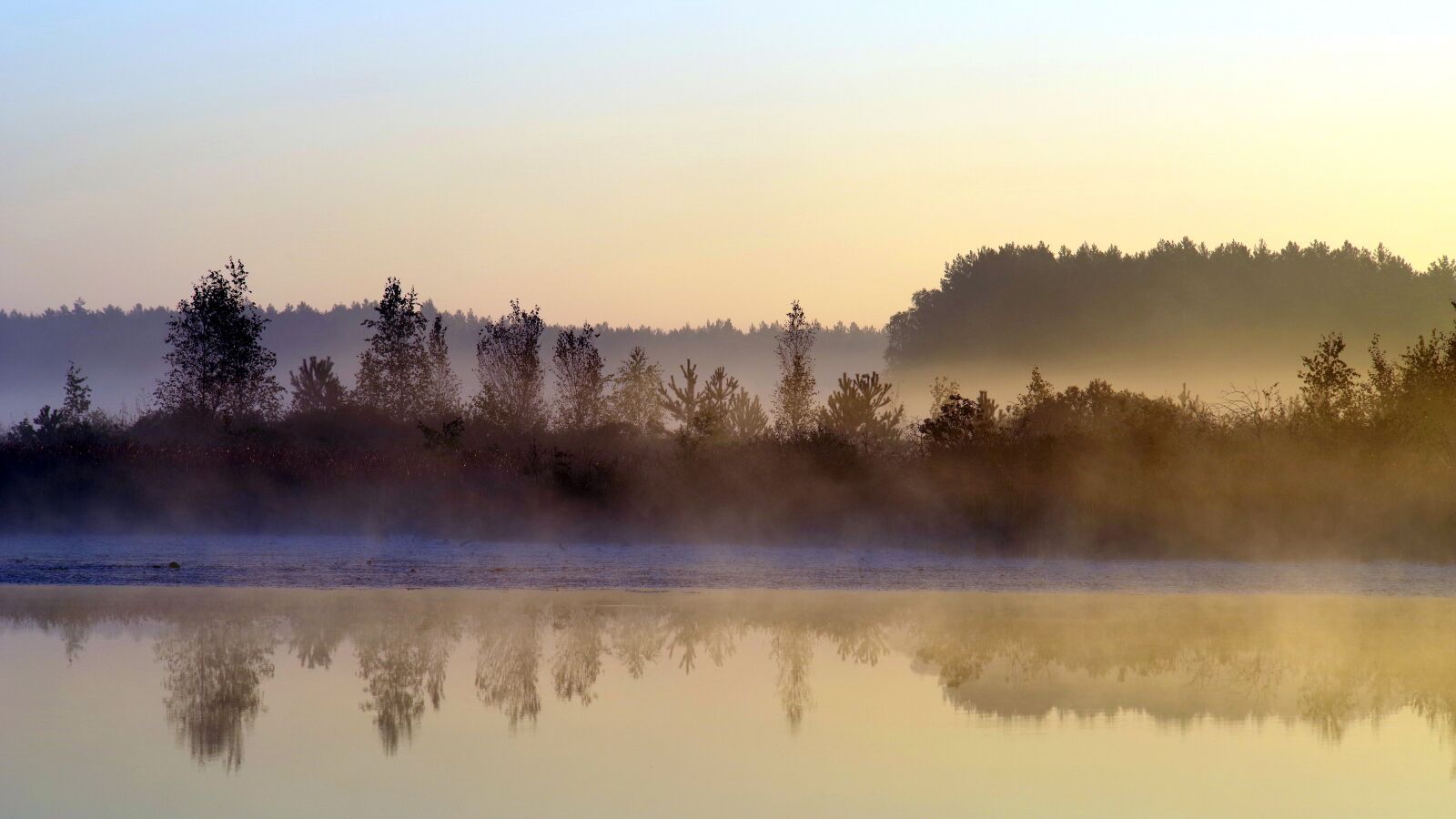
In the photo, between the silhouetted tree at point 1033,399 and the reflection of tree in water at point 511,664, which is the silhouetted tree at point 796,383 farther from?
the reflection of tree in water at point 511,664

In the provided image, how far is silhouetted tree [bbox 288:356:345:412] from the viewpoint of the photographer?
35375 mm

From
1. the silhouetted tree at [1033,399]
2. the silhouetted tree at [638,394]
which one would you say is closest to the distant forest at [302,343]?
the silhouetted tree at [638,394]

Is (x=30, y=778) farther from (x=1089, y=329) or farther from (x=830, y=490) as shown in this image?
(x=1089, y=329)

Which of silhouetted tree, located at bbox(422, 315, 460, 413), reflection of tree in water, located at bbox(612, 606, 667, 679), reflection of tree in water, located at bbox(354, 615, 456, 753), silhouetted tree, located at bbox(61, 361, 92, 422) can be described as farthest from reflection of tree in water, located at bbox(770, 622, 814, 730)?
silhouetted tree, located at bbox(422, 315, 460, 413)

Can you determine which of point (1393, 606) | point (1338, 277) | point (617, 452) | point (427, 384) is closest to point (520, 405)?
point (427, 384)

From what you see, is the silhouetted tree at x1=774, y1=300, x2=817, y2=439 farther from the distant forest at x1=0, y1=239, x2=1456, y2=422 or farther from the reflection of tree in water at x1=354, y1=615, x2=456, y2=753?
the distant forest at x1=0, y1=239, x2=1456, y2=422

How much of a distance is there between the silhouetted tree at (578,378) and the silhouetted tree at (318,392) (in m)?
5.80

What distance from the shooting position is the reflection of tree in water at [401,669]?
9.01m

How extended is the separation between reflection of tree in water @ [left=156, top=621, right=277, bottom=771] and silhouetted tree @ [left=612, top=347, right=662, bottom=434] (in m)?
23.1

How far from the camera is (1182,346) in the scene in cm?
8150

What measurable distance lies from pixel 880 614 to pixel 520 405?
2330 centimetres

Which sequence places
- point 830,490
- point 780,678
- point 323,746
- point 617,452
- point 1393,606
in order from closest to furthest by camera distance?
point 323,746
point 780,678
point 1393,606
point 830,490
point 617,452

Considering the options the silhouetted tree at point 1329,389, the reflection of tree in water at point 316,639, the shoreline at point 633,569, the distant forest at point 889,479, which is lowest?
the reflection of tree in water at point 316,639

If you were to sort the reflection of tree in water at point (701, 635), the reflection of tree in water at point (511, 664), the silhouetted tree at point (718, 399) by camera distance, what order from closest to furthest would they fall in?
the reflection of tree in water at point (511, 664) → the reflection of tree in water at point (701, 635) → the silhouetted tree at point (718, 399)
